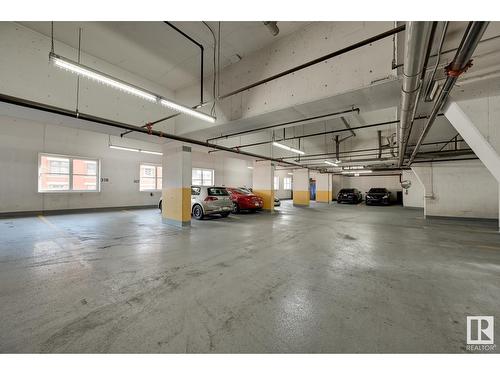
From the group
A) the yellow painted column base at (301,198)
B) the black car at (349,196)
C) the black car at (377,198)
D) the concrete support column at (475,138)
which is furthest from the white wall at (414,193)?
the concrete support column at (475,138)

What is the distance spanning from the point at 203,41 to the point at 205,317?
17.3 feet

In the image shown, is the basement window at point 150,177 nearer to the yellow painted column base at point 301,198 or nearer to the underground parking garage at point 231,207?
the underground parking garage at point 231,207

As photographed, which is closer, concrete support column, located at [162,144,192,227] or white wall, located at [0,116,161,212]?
concrete support column, located at [162,144,192,227]

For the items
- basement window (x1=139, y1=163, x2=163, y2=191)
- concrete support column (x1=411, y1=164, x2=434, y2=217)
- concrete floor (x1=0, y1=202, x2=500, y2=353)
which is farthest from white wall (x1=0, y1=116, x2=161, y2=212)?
concrete support column (x1=411, y1=164, x2=434, y2=217)

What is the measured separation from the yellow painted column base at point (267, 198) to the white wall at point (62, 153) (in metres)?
6.57

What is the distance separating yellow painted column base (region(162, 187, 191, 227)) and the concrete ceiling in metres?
3.58

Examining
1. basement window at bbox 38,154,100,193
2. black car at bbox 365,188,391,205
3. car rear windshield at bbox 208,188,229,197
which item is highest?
basement window at bbox 38,154,100,193

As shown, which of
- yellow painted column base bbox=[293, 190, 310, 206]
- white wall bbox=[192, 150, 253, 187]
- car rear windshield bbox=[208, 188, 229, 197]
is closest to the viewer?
car rear windshield bbox=[208, 188, 229, 197]

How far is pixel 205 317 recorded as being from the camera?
6.18 feet

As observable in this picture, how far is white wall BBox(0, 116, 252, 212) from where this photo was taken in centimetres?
778

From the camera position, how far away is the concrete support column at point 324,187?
1703 centimetres

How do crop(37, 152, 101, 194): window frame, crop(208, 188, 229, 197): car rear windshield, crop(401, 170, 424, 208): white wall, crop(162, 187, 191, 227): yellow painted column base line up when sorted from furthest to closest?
crop(401, 170, 424, 208): white wall < crop(37, 152, 101, 194): window frame < crop(208, 188, 229, 197): car rear windshield < crop(162, 187, 191, 227): yellow painted column base

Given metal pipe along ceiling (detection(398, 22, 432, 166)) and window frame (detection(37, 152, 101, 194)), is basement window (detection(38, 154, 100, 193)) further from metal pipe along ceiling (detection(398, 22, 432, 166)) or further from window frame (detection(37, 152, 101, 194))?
metal pipe along ceiling (detection(398, 22, 432, 166))
